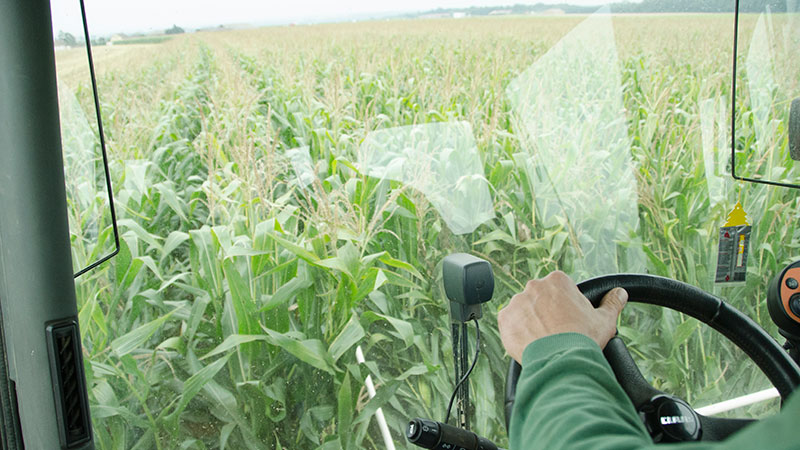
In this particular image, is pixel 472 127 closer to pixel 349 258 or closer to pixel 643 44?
pixel 349 258

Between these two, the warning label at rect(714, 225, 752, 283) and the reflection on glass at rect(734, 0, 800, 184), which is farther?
the warning label at rect(714, 225, 752, 283)

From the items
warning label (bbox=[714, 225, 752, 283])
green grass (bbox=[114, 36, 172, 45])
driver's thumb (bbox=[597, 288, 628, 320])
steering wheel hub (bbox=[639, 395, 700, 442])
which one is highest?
green grass (bbox=[114, 36, 172, 45])

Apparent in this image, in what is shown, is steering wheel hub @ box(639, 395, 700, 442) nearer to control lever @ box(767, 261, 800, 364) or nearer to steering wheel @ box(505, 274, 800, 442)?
steering wheel @ box(505, 274, 800, 442)

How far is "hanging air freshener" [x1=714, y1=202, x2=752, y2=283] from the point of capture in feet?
7.13

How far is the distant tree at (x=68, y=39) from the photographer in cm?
107

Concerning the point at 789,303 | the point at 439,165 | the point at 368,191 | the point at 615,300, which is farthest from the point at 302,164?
the point at 789,303

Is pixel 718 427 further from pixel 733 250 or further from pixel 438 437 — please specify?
pixel 733 250

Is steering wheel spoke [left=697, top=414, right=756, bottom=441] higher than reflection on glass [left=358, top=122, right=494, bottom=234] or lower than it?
lower

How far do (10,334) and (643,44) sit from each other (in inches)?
Result: 77.0

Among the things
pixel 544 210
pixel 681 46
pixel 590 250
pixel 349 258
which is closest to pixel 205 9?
pixel 349 258

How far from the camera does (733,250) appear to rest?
2178 mm

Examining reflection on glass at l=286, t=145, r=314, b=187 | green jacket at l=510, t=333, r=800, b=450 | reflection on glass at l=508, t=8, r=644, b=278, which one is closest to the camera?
green jacket at l=510, t=333, r=800, b=450

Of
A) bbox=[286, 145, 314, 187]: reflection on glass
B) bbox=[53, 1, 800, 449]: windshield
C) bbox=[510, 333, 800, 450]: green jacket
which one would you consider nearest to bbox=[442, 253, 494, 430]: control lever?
bbox=[53, 1, 800, 449]: windshield

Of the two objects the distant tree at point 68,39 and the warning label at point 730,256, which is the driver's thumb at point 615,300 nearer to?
the distant tree at point 68,39
